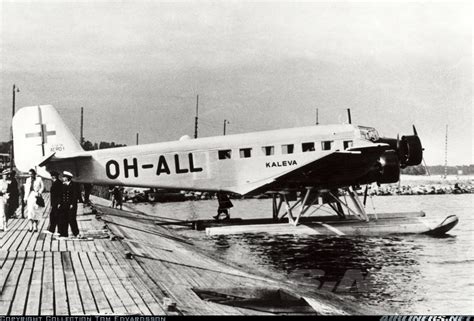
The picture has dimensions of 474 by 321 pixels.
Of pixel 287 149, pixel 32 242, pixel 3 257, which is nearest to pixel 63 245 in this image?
pixel 32 242

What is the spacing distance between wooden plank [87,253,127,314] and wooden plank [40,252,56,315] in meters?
0.65

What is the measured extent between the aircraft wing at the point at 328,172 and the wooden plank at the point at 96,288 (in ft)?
28.7

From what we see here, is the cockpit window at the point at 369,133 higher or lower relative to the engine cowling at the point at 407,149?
higher

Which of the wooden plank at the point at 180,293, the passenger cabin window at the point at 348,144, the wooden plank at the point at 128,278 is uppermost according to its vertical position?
the passenger cabin window at the point at 348,144

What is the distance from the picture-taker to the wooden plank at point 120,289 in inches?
242

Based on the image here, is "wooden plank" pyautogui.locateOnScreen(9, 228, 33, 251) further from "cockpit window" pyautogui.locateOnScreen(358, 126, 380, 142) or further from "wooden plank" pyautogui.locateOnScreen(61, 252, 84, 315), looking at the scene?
"cockpit window" pyautogui.locateOnScreen(358, 126, 380, 142)

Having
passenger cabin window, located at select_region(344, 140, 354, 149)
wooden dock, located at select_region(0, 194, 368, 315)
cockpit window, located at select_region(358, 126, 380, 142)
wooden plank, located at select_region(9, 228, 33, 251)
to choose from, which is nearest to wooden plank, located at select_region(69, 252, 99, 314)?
wooden dock, located at select_region(0, 194, 368, 315)

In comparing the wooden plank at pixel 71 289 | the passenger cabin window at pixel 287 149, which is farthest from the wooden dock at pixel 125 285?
the passenger cabin window at pixel 287 149

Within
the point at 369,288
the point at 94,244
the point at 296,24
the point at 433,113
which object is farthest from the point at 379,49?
the point at 94,244

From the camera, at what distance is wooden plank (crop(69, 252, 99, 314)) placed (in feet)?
20.1

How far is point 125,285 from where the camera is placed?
23.3 feet

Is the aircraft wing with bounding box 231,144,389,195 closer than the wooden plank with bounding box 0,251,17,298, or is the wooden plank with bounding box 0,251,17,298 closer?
the wooden plank with bounding box 0,251,17,298

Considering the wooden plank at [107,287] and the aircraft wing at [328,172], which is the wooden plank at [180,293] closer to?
the wooden plank at [107,287]

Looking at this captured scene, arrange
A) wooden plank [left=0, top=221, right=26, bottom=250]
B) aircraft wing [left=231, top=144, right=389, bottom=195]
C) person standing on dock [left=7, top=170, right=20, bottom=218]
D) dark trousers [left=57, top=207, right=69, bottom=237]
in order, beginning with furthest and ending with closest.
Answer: aircraft wing [left=231, top=144, right=389, bottom=195] < person standing on dock [left=7, top=170, right=20, bottom=218] < dark trousers [left=57, top=207, right=69, bottom=237] < wooden plank [left=0, top=221, right=26, bottom=250]
